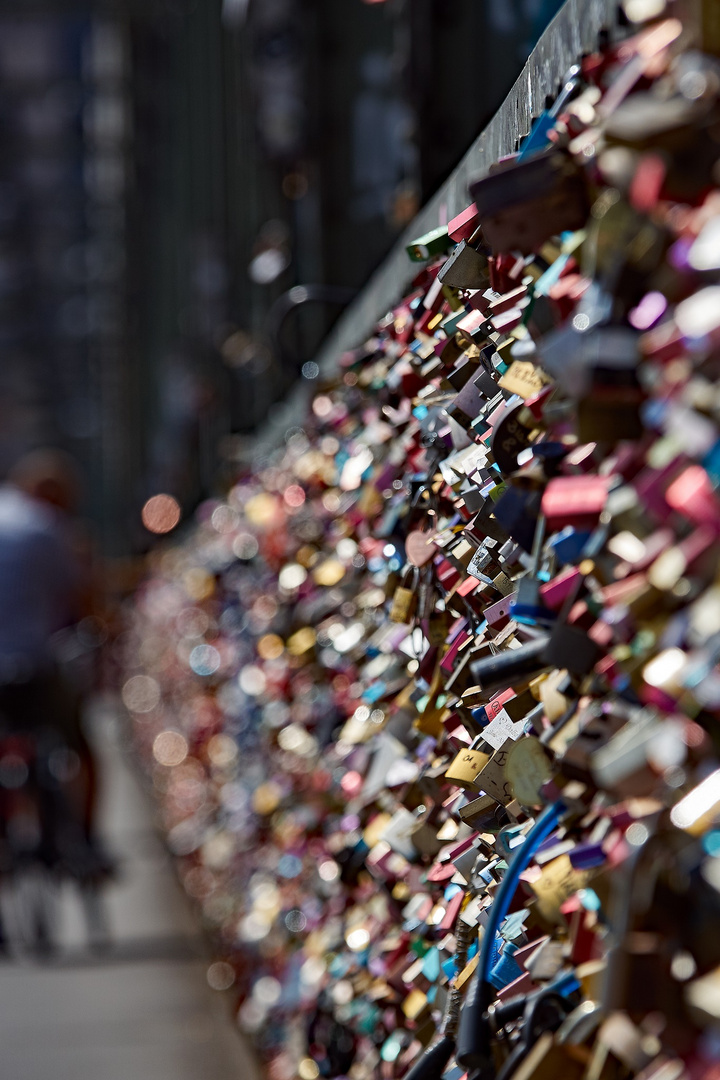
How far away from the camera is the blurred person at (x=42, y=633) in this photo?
5.65 m

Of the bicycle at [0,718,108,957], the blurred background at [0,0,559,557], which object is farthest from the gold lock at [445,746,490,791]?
the bicycle at [0,718,108,957]

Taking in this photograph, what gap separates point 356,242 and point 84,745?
2.27 meters

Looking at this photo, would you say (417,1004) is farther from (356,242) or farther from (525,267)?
(356,242)

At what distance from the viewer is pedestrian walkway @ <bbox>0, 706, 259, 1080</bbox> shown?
3535 millimetres

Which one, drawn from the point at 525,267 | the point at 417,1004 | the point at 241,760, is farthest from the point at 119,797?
the point at 525,267

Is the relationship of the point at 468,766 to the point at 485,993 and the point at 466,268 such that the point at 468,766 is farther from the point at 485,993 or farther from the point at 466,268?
the point at 466,268

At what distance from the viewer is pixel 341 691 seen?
221 cm

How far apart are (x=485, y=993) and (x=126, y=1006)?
333 cm

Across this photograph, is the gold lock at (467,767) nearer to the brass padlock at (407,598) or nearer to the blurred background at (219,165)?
the brass padlock at (407,598)

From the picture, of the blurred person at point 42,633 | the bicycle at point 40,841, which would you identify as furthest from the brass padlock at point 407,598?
the blurred person at point 42,633

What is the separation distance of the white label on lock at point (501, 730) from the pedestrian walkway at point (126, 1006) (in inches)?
90.3

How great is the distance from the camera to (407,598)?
5.36 feet

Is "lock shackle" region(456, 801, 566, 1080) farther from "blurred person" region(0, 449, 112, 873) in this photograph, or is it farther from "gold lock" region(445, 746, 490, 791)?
"blurred person" region(0, 449, 112, 873)

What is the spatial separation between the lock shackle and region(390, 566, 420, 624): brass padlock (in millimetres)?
543
